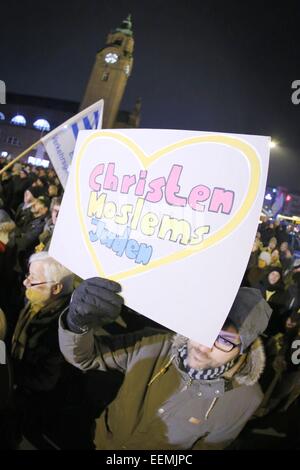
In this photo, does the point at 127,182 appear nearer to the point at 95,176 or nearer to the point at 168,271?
the point at 95,176

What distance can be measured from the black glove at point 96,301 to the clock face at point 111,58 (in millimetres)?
56257

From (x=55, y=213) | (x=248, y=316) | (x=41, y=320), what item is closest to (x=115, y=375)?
(x=41, y=320)

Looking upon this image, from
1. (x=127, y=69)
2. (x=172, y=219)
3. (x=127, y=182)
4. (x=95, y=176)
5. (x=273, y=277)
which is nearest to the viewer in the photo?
(x=172, y=219)

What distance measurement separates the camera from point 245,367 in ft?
5.36

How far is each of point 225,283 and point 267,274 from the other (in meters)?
4.00

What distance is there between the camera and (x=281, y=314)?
415cm

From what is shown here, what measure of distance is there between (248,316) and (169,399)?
0.53 metres

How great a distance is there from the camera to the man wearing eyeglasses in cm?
153

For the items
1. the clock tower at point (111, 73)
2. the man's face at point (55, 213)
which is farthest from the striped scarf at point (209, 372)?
the clock tower at point (111, 73)

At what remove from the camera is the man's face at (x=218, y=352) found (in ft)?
4.95

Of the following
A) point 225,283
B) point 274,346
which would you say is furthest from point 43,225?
point 225,283

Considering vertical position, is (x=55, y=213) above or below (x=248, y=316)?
above

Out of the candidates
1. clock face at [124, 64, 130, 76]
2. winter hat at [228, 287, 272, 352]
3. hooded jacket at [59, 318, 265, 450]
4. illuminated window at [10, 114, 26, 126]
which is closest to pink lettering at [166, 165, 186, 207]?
winter hat at [228, 287, 272, 352]
